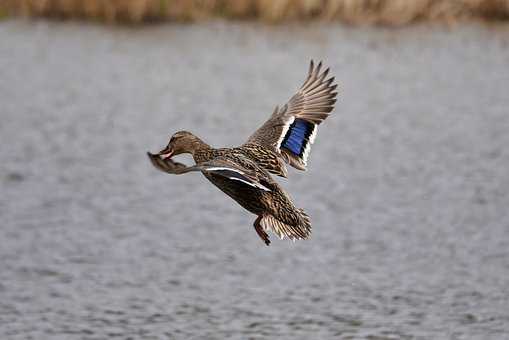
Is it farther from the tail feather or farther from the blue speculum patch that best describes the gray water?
the tail feather

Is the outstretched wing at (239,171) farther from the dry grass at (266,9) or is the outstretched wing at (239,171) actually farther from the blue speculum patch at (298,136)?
the dry grass at (266,9)

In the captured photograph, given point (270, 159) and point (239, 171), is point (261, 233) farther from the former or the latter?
point (270, 159)

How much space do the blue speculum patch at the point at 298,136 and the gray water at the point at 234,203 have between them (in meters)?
1.84

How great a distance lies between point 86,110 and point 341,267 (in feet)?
19.9

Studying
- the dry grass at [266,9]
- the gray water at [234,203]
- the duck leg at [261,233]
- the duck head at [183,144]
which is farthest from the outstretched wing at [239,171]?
the dry grass at [266,9]

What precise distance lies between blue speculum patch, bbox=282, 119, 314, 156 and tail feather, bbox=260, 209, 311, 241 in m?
0.61

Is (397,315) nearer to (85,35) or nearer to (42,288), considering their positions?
(42,288)

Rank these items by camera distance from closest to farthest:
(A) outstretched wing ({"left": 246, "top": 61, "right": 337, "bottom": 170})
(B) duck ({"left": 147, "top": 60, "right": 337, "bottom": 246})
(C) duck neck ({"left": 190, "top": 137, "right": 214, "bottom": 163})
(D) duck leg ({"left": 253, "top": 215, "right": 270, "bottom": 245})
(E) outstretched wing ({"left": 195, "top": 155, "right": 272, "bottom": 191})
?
(E) outstretched wing ({"left": 195, "top": 155, "right": 272, "bottom": 191})
(D) duck leg ({"left": 253, "top": 215, "right": 270, "bottom": 245})
(B) duck ({"left": 147, "top": 60, "right": 337, "bottom": 246})
(C) duck neck ({"left": 190, "top": 137, "right": 214, "bottom": 163})
(A) outstretched wing ({"left": 246, "top": 61, "right": 337, "bottom": 170})

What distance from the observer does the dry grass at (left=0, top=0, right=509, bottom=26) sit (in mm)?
18438

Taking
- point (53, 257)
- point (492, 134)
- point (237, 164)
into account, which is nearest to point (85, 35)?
point (492, 134)

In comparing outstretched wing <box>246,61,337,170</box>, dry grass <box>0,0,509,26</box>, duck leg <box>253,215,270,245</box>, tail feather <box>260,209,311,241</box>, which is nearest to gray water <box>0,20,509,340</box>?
dry grass <box>0,0,509,26</box>

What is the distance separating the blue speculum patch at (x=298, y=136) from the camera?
23.7ft

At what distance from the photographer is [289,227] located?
664 centimetres

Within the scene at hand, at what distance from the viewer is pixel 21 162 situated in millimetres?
13055
